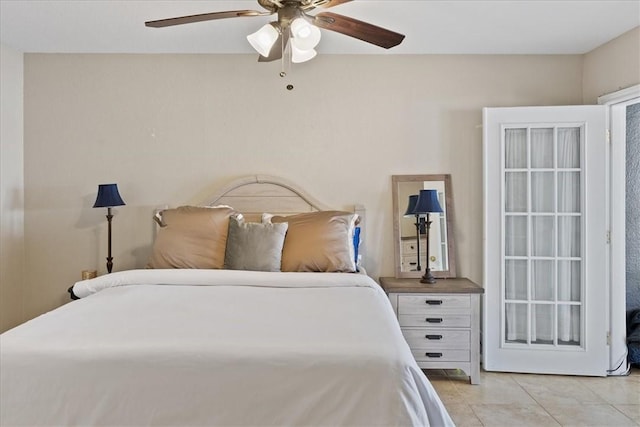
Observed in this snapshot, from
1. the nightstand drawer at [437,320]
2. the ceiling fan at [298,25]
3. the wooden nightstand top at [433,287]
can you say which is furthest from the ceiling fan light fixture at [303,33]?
the nightstand drawer at [437,320]

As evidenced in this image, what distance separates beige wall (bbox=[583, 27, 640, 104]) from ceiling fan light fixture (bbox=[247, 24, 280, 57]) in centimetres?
249

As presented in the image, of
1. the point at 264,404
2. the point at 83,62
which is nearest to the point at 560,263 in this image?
the point at 264,404

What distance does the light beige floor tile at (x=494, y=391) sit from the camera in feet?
9.54

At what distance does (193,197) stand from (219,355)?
7.75 feet

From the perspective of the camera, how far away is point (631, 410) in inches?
110

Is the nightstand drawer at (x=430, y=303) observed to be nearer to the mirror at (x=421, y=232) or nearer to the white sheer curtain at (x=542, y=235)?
the mirror at (x=421, y=232)

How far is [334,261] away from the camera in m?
2.91

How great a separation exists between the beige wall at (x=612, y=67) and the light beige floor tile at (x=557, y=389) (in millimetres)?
2088

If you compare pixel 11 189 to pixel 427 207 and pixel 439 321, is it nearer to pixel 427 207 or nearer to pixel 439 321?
pixel 427 207

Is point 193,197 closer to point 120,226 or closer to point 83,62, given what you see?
point 120,226

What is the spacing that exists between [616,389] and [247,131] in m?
3.23

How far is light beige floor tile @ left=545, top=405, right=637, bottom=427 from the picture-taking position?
261cm

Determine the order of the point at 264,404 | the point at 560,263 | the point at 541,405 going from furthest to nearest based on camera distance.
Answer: the point at 560,263 < the point at 541,405 < the point at 264,404

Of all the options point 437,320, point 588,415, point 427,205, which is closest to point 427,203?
point 427,205
